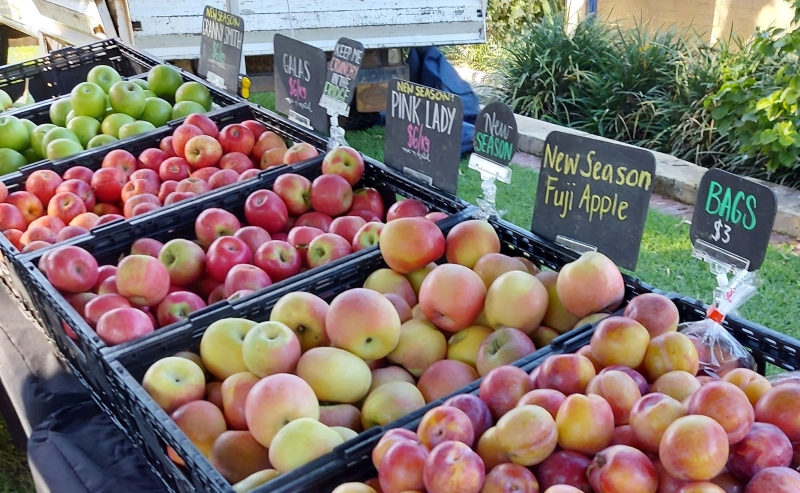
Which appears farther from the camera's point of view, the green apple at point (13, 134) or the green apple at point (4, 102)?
the green apple at point (4, 102)

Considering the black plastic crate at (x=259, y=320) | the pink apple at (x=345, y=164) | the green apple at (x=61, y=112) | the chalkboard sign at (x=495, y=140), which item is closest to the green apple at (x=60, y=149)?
the green apple at (x=61, y=112)

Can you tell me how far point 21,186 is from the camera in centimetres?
228

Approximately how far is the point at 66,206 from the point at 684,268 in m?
2.55

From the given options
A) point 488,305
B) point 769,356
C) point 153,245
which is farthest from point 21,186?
point 769,356

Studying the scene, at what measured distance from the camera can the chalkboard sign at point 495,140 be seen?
5.32 ft

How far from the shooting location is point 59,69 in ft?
11.0

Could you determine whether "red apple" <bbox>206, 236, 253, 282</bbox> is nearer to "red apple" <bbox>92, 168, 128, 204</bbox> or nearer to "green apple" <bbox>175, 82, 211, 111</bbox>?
"red apple" <bbox>92, 168, 128, 204</bbox>

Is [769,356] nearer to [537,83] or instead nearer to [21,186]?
[21,186]

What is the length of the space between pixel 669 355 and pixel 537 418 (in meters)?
0.31

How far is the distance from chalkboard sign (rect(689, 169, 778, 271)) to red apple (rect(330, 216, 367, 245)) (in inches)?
34.2

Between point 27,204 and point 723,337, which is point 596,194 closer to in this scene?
point 723,337

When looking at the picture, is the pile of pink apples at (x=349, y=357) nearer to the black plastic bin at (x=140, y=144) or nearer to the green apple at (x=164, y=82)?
the black plastic bin at (x=140, y=144)

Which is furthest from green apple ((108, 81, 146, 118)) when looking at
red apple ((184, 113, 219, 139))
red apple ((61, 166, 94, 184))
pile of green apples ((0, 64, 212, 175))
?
red apple ((61, 166, 94, 184))

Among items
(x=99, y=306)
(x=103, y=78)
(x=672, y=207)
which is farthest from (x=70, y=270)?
(x=672, y=207)
